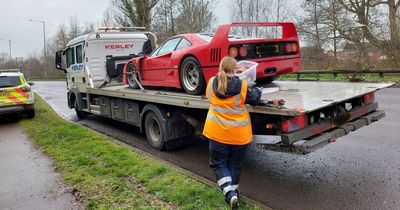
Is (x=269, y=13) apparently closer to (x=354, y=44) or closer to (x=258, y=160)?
(x=354, y=44)

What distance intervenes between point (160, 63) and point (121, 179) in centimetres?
279

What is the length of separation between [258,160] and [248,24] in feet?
7.32

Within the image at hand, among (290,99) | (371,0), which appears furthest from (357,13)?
(290,99)

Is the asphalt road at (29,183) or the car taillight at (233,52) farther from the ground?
the car taillight at (233,52)

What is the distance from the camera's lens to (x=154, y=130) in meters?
7.14

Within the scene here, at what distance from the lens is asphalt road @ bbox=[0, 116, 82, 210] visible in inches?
174

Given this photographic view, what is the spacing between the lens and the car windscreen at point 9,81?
37.1 feet

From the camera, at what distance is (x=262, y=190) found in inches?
180

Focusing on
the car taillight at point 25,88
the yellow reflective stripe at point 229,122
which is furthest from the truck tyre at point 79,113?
the yellow reflective stripe at point 229,122

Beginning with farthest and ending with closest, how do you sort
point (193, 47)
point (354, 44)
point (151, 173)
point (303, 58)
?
point (303, 58) < point (354, 44) < point (193, 47) < point (151, 173)

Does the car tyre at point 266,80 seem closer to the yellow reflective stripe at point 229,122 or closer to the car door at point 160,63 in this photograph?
the car door at point 160,63

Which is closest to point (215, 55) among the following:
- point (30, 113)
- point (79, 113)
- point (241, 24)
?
point (241, 24)

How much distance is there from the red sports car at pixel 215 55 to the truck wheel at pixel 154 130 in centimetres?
68

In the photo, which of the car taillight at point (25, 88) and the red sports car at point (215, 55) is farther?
the car taillight at point (25, 88)
